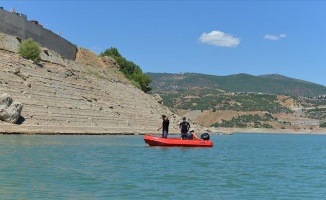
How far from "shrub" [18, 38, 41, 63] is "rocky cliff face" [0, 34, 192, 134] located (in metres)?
0.84

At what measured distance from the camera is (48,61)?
60.1 metres

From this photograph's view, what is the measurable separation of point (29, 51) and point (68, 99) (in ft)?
27.0

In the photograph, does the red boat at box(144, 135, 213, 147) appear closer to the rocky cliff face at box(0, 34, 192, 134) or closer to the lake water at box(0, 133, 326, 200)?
the lake water at box(0, 133, 326, 200)

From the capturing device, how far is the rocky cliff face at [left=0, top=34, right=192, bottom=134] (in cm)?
4538

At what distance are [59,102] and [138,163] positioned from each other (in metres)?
29.7

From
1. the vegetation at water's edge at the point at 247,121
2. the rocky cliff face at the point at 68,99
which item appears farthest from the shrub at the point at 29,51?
the vegetation at water's edge at the point at 247,121

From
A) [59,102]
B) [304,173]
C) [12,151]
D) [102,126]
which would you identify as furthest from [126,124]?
[304,173]

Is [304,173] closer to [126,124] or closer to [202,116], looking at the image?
[126,124]

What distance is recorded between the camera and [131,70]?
315 ft

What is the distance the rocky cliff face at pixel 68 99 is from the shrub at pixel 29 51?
84cm

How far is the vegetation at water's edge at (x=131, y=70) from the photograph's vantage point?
92.5 m

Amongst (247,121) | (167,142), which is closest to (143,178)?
(167,142)

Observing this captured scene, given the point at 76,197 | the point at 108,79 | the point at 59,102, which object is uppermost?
the point at 108,79

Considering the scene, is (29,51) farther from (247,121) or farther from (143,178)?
(247,121)
